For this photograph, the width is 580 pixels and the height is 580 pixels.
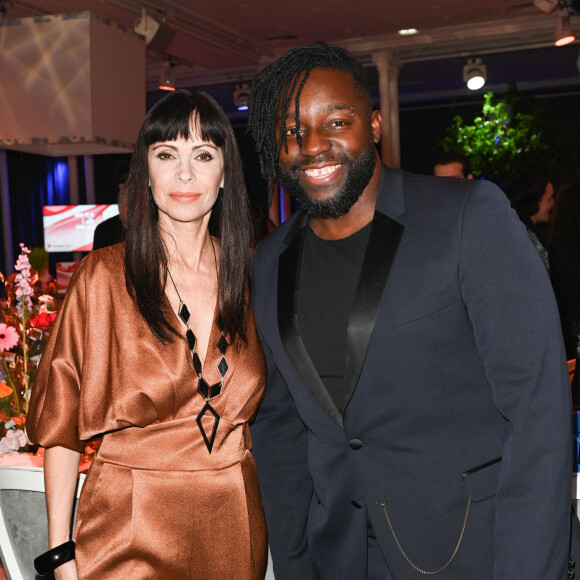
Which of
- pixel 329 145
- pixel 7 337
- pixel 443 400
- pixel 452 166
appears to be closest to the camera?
pixel 443 400

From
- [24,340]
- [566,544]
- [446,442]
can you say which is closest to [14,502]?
[24,340]

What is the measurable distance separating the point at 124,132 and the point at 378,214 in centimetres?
319

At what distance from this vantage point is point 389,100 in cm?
947

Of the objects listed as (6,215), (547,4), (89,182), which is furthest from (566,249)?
(6,215)

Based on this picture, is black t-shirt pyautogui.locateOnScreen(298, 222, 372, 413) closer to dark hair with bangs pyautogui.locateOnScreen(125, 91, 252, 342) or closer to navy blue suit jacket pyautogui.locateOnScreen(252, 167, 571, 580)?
navy blue suit jacket pyautogui.locateOnScreen(252, 167, 571, 580)

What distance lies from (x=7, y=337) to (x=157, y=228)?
95 centimetres

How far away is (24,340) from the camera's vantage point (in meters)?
2.58

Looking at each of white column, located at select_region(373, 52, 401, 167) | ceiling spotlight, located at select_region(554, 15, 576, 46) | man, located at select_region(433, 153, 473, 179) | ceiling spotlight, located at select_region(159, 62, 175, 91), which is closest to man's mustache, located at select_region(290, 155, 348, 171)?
man, located at select_region(433, 153, 473, 179)

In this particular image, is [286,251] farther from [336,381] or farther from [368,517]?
[368,517]

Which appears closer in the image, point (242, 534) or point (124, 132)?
point (242, 534)

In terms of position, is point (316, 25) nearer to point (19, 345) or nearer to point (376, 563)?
point (19, 345)

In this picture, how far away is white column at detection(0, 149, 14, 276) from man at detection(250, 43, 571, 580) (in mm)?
10624

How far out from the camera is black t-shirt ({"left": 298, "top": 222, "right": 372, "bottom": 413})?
1.57 m

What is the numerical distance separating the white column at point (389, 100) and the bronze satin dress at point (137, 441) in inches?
312
